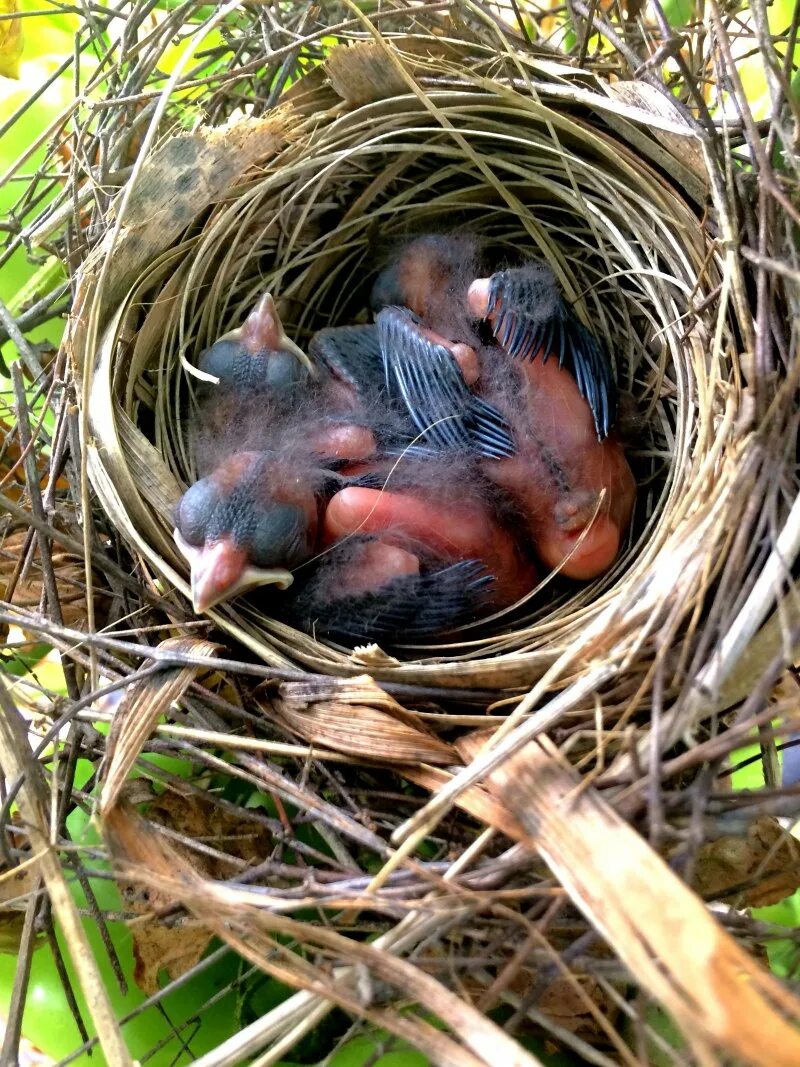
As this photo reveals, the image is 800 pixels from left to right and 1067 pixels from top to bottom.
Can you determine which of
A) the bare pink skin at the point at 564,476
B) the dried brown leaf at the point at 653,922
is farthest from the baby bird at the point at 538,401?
the dried brown leaf at the point at 653,922

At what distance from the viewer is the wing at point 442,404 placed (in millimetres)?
989

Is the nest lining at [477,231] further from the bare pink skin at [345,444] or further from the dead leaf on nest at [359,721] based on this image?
the bare pink skin at [345,444]

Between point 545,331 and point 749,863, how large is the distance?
0.62 metres

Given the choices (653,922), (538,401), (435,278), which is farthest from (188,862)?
(435,278)

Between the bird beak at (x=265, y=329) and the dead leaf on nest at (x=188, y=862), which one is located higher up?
the bird beak at (x=265, y=329)

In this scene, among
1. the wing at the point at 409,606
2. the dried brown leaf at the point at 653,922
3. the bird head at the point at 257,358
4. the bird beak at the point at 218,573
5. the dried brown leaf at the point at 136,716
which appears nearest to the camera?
the dried brown leaf at the point at 653,922

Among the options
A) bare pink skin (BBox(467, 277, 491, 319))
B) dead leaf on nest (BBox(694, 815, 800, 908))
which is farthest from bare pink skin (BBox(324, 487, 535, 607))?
dead leaf on nest (BBox(694, 815, 800, 908))

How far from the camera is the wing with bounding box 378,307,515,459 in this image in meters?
0.99

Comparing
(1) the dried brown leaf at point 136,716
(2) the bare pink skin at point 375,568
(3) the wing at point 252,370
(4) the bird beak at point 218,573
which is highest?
(3) the wing at point 252,370

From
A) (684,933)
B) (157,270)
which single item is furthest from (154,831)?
(157,270)

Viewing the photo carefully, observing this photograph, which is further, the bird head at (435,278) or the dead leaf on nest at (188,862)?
the bird head at (435,278)

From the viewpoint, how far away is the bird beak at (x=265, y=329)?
40.5 inches

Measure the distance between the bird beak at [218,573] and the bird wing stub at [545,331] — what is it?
1.38 ft

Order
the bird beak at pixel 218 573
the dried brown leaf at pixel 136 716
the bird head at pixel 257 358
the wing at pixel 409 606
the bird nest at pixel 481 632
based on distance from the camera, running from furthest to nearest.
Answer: the bird head at pixel 257 358, the wing at pixel 409 606, the bird beak at pixel 218 573, the dried brown leaf at pixel 136 716, the bird nest at pixel 481 632
